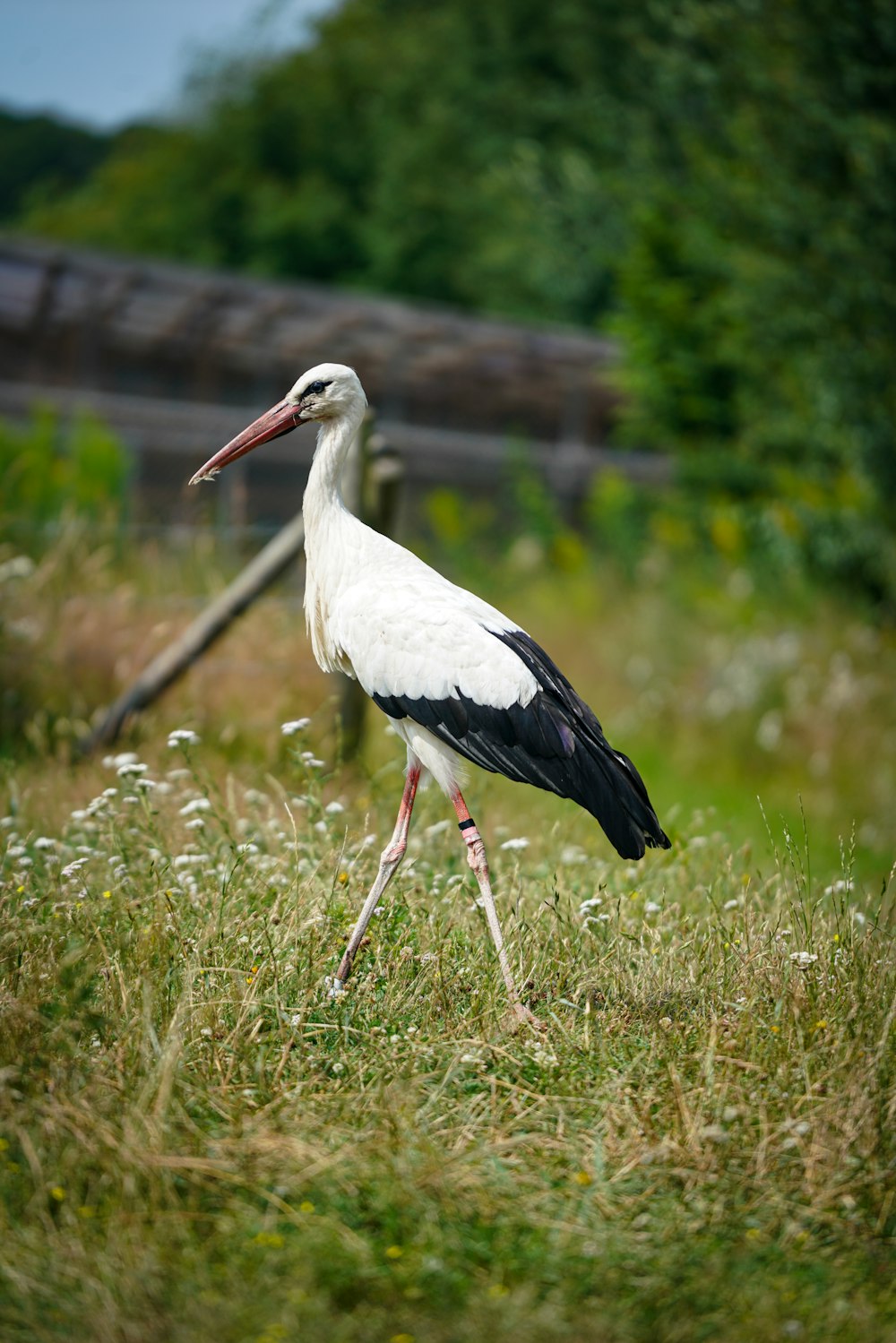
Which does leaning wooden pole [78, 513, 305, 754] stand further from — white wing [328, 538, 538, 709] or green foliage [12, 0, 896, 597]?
green foliage [12, 0, 896, 597]

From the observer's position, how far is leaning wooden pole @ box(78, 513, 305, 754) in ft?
20.6

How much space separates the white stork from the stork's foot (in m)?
0.07

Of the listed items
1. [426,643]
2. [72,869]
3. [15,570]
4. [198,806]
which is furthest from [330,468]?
[15,570]

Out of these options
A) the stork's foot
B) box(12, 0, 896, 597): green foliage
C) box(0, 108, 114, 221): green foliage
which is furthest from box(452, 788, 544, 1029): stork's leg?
box(0, 108, 114, 221): green foliage

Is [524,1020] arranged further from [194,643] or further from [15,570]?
[15,570]

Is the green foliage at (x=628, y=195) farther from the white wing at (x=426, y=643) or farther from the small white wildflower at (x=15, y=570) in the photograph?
the white wing at (x=426, y=643)

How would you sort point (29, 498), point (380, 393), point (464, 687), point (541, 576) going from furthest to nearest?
point (380, 393) → point (541, 576) → point (29, 498) → point (464, 687)

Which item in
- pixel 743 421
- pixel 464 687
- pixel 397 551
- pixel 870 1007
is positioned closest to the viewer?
pixel 870 1007

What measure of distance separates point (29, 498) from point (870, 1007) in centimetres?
691

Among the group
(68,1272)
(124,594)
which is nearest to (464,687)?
(68,1272)

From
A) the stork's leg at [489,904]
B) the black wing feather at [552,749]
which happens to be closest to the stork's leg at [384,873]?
the stork's leg at [489,904]

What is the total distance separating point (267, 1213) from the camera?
263 centimetres

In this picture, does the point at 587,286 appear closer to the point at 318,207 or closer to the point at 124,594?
the point at 318,207

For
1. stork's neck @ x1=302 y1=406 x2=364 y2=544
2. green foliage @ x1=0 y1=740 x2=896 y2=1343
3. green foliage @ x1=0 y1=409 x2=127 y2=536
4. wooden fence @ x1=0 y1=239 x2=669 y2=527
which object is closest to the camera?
green foliage @ x1=0 y1=740 x2=896 y2=1343
